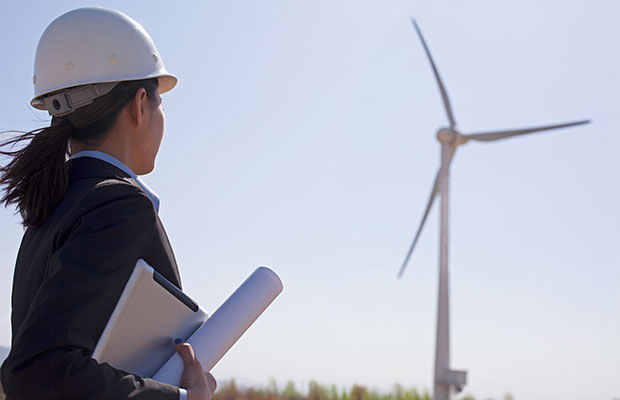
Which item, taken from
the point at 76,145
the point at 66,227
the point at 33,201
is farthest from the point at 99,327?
the point at 76,145

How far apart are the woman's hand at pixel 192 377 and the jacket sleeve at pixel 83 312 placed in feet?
0.44

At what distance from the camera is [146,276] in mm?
2973

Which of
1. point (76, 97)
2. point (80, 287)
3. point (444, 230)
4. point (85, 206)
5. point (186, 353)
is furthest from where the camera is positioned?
point (444, 230)

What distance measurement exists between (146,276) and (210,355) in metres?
0.55

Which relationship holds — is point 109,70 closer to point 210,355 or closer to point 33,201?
point 33,201

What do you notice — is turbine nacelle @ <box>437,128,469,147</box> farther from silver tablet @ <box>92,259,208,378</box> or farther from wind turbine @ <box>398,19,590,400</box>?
silver tablet @ <box>92,259,208,378</box>

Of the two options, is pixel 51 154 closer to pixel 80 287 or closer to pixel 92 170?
pixel 92 170

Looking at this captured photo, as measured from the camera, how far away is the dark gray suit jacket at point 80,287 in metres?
2.69

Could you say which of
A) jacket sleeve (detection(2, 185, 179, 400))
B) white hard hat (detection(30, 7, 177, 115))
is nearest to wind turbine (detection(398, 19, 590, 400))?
white hard hat (detection(30, 7, 177, 115))

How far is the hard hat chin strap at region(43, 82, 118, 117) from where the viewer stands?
3.52 m

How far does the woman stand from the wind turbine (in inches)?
1312

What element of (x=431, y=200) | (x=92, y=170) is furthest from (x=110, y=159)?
(x=431, y=200)

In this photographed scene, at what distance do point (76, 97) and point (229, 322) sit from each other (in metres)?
1.26

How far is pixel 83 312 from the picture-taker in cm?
277
